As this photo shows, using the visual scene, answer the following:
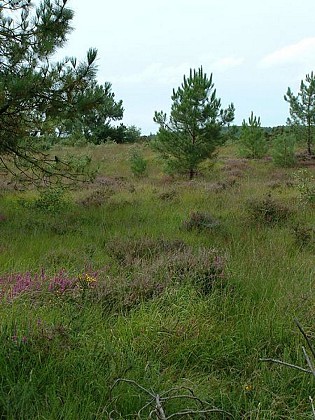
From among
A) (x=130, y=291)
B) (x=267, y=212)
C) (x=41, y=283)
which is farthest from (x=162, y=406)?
(x=267, y=212)

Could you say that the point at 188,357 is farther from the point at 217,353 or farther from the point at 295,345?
the point at 295,345

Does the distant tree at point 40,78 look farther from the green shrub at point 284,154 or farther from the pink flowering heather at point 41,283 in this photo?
the green shrub at point 284,154

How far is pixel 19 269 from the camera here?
14.6 feet

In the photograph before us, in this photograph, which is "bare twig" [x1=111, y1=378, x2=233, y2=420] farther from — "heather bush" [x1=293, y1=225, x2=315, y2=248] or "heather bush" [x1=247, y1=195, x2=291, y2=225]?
"heather bush" [x1=247, y1=195, x2=291, y2=225]

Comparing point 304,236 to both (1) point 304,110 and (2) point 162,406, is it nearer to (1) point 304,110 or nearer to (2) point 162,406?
(2) point 162,406

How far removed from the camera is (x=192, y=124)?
51.9 ft

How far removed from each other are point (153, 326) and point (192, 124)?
44.8ft

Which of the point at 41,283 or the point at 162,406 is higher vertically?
the point at 41,283

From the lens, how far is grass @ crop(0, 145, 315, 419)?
2.26 metres

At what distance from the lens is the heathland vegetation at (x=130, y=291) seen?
7.49 feet

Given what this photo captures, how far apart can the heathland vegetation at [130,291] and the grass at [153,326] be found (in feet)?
0.04

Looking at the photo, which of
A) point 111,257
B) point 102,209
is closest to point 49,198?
point 102,209

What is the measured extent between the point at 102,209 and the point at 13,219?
215cm

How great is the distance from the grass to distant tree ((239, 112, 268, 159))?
1976 centimetres
